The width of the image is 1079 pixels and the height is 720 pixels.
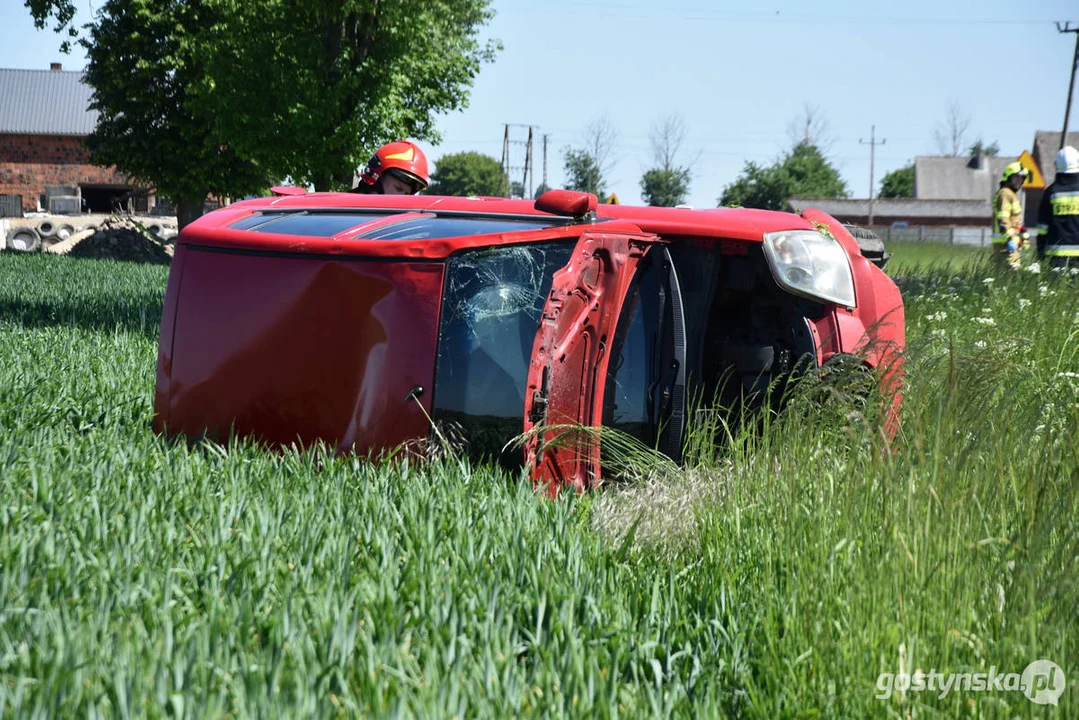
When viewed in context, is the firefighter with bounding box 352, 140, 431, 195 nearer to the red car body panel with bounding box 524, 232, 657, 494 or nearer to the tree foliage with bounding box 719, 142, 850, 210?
the red car body panel with bounding box 524, 232, 657, 494

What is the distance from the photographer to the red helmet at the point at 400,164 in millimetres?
7551

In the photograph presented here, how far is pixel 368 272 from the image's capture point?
447cm

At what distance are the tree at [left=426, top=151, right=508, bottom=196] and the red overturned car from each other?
120 metres

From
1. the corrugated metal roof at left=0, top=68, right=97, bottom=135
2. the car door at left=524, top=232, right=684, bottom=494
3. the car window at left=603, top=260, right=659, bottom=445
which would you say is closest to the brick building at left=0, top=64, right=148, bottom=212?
the corrugated metal roof at left=0, top=68, right=97, bottom=135

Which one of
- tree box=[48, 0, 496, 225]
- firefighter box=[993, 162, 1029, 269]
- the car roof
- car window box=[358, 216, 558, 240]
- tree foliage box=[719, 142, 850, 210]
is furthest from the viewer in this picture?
tree foliage box=[719, 142, 850, 210]

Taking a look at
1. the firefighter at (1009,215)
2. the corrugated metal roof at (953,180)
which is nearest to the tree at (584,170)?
the corrugated metal roof at (953,180)

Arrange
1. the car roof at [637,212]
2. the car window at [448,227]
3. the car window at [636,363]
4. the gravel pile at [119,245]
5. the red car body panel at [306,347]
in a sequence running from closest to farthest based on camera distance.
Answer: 1. the red car body panel at [306,347]
2. the car window at [448,227]
3. the car window at [636,363]
4. the car roof at [637,212]
5. the gravel pile at [119,245]

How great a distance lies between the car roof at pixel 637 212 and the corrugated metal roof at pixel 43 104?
68.8 m

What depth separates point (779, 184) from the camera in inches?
3147

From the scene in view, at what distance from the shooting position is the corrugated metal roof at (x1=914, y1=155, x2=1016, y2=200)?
99438mm

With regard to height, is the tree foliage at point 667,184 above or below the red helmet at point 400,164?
above

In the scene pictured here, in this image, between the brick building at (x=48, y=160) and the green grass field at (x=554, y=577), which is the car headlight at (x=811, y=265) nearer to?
the green grass field at (x=554, y=577)

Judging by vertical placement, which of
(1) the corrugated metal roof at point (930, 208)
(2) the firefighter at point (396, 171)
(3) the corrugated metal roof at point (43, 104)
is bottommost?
(2) the firefighter at point (396, 171)

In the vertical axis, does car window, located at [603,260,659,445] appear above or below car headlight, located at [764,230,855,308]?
below
